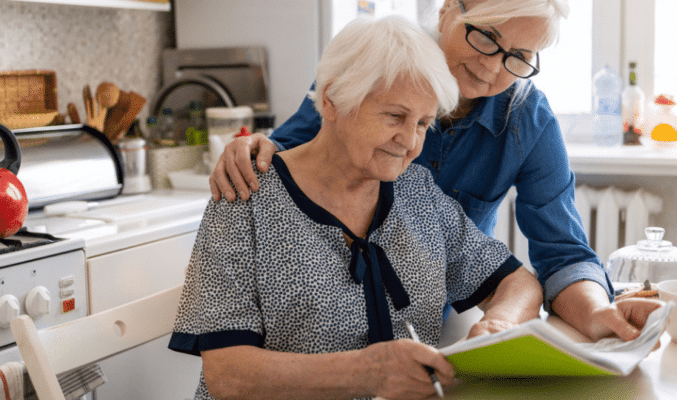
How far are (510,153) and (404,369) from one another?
0.65m

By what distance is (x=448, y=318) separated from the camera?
1.31 m

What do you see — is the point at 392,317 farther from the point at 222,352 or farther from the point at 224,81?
the point at 224,81

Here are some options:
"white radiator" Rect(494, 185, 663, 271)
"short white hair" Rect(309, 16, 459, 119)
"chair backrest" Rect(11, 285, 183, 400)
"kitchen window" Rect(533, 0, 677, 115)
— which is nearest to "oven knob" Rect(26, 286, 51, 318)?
"chair backrest" Rect(11, 285, 183, 400)

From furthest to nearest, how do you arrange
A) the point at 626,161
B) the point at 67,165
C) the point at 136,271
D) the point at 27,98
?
the point at 626,161
the point at 27,98
the point at 67,165
the point at 136,271

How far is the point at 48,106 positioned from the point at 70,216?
47 centimetres

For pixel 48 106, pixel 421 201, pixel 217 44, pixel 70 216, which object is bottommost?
pixel 70 216

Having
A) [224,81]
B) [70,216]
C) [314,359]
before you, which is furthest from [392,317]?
[224,81]

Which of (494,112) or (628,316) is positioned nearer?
(628,316)

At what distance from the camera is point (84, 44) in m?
2.40

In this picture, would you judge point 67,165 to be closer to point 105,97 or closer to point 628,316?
point 105,97

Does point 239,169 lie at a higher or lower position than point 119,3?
lower

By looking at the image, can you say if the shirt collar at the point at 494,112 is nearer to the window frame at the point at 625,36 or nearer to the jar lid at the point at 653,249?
the jar lid at the point at 653,249

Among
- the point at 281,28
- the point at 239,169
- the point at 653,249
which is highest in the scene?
the point at 281,28

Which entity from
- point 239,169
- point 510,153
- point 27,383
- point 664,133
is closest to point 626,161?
point 664,133
